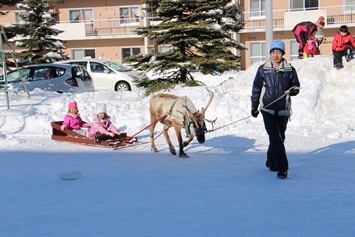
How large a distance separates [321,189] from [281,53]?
2.08m

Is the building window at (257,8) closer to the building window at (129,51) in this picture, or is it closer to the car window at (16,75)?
the building window at (129,51)

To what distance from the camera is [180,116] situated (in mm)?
9297

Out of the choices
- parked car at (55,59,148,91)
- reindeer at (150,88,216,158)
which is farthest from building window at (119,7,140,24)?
reindeer at (150,88,216,158)

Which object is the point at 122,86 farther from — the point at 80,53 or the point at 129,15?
the point at 80,53

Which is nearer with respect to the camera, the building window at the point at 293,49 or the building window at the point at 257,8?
the building window at the point at 293,49

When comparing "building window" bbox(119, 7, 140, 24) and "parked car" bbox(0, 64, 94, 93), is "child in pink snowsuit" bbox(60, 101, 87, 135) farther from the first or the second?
"building window" bbox(119, 7, 140, 24)

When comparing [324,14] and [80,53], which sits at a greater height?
[324,14]

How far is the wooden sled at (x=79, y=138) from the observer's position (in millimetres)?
10438

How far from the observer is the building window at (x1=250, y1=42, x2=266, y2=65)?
3756 centimetres

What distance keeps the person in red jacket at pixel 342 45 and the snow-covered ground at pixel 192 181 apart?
2.96ft

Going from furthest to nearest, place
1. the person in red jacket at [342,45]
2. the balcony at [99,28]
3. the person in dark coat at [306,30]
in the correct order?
the balcony at [99,28], the person in dark coat at [306,30], the person in red jacket at [342,45]

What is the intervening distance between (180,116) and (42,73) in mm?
11902

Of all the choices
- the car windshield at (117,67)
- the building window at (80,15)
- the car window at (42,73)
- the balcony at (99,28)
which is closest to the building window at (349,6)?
the balcony at (99,28)

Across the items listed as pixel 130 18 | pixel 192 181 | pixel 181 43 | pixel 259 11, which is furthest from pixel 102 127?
pixel 130 18
